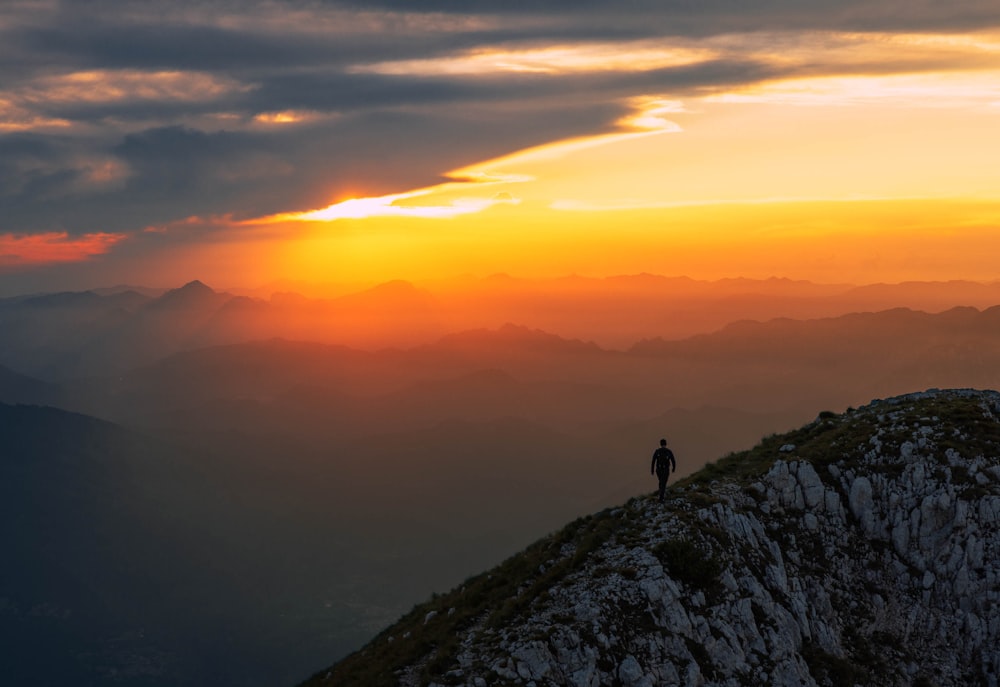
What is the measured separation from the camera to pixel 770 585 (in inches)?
1694

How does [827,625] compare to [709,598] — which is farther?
[827,625]

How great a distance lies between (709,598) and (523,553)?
15599 mm

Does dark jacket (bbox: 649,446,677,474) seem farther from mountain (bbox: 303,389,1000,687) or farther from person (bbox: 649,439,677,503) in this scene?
mountain (bbox: 303,389,1000,687)

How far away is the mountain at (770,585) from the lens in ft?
122

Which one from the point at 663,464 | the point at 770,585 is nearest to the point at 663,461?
the point at 663,464

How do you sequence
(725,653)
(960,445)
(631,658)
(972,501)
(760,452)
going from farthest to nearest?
(760,452)
(960,445)
(972,501)
(725,653)
(631,658)

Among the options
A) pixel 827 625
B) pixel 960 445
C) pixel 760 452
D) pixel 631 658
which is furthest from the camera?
pixel 760 452

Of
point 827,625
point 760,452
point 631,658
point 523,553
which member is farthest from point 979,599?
point 523,553

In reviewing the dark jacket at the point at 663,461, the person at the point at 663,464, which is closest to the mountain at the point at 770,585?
the person at the point at 663,464

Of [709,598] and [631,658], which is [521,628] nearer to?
[631,658]

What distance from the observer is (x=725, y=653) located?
38.8 metres

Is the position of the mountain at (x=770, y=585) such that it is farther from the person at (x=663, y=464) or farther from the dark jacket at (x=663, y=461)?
the dark jacket at (x=663, y=461)

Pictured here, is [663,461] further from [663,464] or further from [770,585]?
[770,585]

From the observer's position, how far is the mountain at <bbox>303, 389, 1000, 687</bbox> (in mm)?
37312
